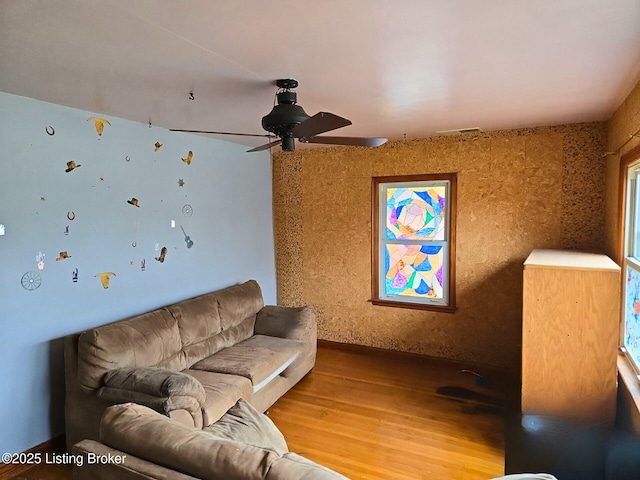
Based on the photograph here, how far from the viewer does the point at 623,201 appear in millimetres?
2881

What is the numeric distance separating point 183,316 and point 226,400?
0.94 meters

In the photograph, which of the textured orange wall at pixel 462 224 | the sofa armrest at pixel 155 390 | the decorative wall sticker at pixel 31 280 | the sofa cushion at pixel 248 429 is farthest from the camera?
the textured orange wall at pixel 462 224

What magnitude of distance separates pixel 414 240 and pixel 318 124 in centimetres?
283

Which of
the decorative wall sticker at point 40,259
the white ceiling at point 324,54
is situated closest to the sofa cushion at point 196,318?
the decorative wall sticker at point 40,259

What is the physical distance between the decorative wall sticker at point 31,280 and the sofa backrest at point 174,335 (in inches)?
18.0

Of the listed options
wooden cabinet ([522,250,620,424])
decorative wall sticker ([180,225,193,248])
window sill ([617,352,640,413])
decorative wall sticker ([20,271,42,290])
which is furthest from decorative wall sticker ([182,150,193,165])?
window sill ([617,352,640,413])

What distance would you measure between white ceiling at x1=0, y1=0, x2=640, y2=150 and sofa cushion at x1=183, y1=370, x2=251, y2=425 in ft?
6.55

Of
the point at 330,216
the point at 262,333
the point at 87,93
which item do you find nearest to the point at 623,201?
the point at 330,216

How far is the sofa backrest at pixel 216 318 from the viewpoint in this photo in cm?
342

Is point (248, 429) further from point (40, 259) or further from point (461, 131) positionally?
point (461, 131)

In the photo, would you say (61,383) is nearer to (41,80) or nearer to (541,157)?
(41,80)

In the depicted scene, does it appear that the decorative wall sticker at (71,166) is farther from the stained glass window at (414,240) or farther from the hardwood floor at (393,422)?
the stained glass window at (414,240)

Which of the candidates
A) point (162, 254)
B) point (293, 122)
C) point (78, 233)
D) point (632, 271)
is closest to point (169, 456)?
point (293, 122)

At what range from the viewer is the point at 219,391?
112 inches
